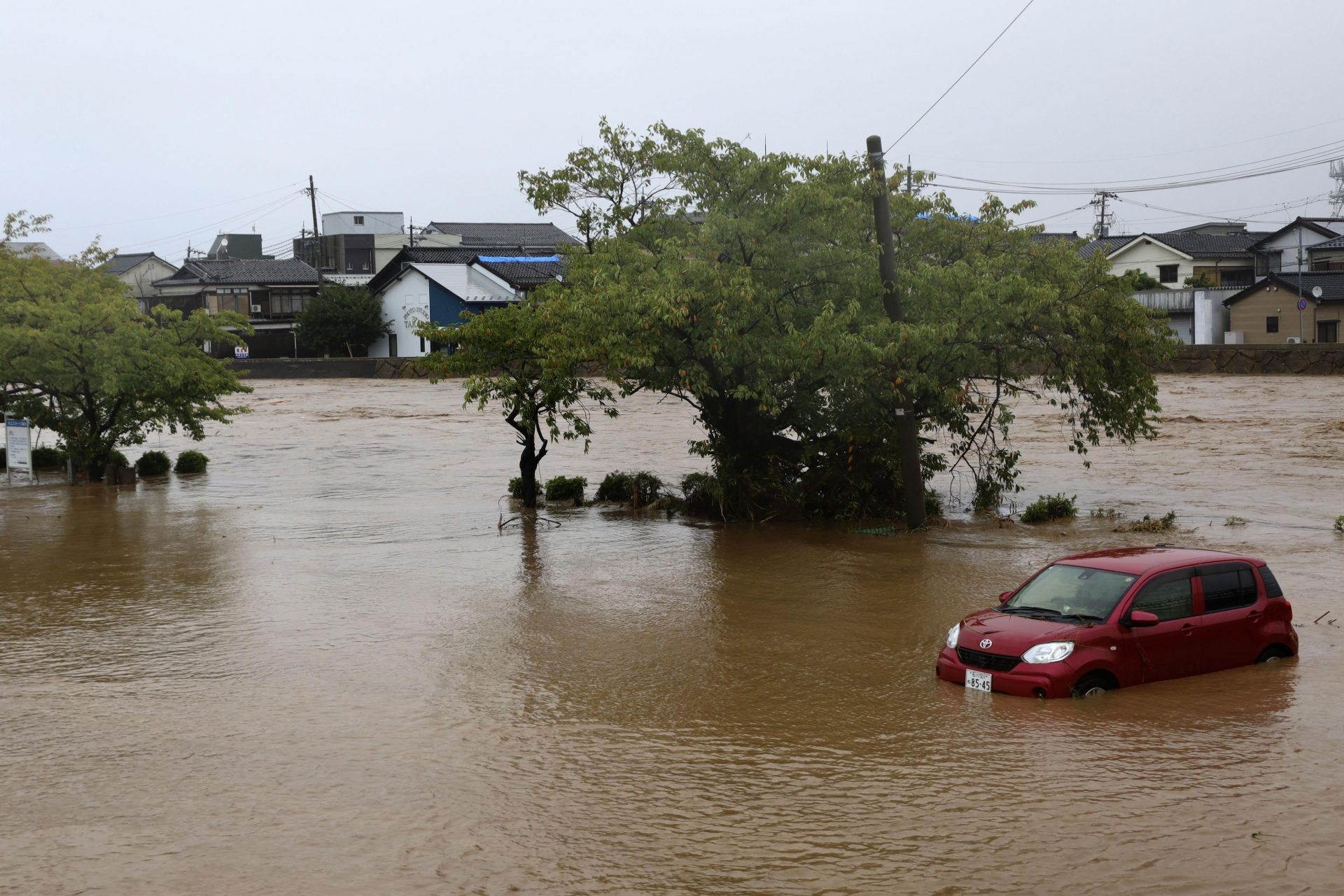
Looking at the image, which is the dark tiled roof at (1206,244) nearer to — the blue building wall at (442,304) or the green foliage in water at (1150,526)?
the blue building wall at (442,304)

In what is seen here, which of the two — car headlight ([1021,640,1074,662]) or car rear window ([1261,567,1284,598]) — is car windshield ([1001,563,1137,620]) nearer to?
car headlight ([1021,640,1074,662])

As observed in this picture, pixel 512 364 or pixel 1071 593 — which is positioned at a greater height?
pixel 512 364

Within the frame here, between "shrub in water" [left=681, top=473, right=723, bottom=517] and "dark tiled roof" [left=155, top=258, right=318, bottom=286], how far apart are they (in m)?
59.9

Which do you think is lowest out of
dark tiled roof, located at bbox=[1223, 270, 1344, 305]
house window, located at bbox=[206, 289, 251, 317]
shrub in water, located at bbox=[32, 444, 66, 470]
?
shrub in water, located at bbox=[32, 444, 66, 470]

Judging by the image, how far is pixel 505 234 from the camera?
9525 cm

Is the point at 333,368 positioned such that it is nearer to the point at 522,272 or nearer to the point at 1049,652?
the point at 522,272

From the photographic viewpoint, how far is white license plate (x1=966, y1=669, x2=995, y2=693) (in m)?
11.0

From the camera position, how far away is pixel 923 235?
22859 mm

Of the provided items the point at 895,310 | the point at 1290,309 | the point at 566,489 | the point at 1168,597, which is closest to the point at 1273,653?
the point at 1168,597

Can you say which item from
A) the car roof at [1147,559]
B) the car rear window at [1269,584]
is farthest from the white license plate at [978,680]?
the car rear window at [1269,584]

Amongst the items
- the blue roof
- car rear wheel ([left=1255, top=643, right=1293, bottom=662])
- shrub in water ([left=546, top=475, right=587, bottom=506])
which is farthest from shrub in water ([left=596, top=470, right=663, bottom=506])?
the blue roof

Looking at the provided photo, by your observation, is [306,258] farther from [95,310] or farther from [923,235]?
[923,235]

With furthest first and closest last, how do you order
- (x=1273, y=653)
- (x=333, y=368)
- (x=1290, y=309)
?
(x=333, y=368) → (x=1290, y=309) → (x=1273, y=653)

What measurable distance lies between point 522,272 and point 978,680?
2633 inches
